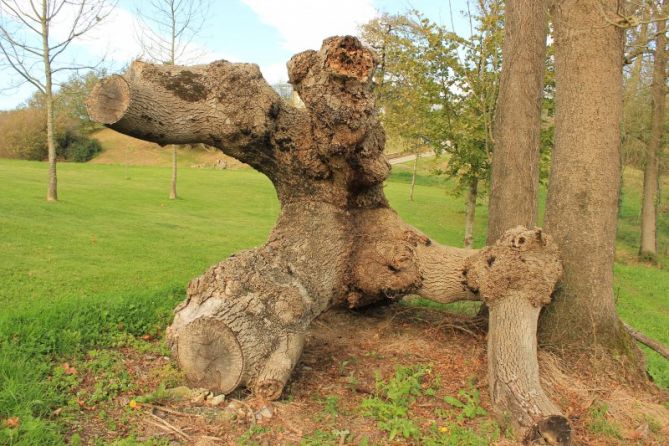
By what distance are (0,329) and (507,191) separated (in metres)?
5.32

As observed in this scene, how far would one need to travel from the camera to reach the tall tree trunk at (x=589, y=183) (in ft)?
16.8

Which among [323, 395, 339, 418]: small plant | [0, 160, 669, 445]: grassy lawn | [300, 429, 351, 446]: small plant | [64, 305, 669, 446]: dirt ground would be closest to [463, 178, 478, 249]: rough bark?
[0, 160, 669, 445]: grassy lawn

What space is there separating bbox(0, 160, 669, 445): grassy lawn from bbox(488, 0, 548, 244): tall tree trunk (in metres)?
1.45

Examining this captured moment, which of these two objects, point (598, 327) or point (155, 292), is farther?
point (155, 292)

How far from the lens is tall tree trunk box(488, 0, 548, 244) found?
6238 mm

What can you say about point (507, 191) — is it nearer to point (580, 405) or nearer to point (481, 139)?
point (580, 405)

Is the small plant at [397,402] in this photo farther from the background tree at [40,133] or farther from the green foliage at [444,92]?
the background tree at [40,133]

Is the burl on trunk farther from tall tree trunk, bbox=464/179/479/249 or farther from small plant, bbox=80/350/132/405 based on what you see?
tall tree trunk, bbox=464/179/479/249

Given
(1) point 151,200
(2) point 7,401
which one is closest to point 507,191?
(2) point 7,401

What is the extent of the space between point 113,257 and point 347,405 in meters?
8.26

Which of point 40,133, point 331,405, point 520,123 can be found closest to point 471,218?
point 520,123

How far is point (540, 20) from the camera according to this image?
6359 millimetres

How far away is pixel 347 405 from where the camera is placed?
14.6 feet

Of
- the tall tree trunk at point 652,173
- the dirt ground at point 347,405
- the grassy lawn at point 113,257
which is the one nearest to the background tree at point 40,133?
the grassy lawn at point 113,257
